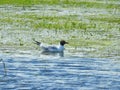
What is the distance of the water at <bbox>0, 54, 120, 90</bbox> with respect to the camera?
628 inches

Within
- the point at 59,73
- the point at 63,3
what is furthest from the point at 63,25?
the point at 63,3

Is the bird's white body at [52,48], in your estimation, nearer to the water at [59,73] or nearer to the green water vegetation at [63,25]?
the green water vegetation at [63,25]

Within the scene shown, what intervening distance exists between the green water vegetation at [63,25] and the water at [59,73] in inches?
67.2

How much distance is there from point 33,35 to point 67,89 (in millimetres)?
10184

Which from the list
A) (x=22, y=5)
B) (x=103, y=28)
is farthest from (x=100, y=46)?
(x=22, y=5)

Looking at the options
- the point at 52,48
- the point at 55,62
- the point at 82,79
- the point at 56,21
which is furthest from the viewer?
the point at 56,21

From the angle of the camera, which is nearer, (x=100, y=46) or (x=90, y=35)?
(x=100, y=46)

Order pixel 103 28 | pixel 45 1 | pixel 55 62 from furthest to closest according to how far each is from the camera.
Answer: pixel 45 1, pixel 103 28, pixel 55 62

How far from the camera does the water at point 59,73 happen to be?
16.0 metres

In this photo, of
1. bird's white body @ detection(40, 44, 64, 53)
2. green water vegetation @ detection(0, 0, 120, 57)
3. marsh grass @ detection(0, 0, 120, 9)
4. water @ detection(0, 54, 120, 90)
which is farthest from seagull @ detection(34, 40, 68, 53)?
marsh grass @ detection(0, 0, 120, 9)

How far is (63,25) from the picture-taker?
29.2 metres

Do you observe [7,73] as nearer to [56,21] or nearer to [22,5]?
[56,21]

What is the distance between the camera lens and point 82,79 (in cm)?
1703

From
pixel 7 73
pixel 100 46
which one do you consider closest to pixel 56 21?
pixel 100 46
